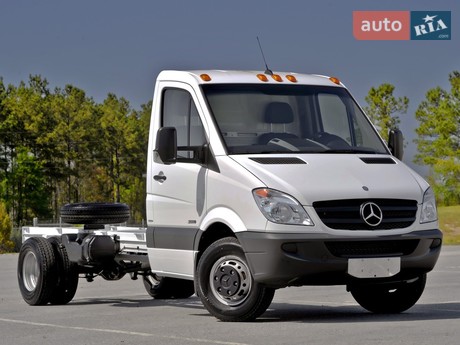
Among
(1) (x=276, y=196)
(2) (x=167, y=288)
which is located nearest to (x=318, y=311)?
(1) (x=276, y=196)

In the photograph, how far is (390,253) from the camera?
418 inches

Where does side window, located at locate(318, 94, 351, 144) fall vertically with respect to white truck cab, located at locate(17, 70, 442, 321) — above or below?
above

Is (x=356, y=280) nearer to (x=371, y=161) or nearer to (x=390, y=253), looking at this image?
(x=390, y=253)

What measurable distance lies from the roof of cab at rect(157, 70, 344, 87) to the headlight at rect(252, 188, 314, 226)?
5.56 feet

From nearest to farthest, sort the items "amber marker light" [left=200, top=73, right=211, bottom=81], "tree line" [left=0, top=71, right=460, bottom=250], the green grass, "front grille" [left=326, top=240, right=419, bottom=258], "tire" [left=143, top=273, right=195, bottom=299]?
"front grille" [left=326, top=240, right=419, bottom=258]
"amber marker light" [left=200, top=73, right=211, bottom=81]
"tire" [left=143, top=273, right=195, bottom=299]
the green grass
"tree line" [left=0, top=71, right=460, bottom=250]

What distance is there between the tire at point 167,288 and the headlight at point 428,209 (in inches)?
174

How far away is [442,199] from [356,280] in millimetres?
74415

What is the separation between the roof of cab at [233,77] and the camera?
38.0 feet

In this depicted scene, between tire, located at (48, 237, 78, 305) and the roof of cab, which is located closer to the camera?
the roof of cab

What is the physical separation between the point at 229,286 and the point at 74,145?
85.4 m

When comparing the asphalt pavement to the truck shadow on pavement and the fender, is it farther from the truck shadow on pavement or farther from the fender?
the fender

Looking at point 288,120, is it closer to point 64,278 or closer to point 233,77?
point 233,77

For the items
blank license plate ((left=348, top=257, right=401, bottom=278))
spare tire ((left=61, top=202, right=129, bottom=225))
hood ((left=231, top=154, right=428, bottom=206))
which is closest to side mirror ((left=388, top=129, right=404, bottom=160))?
hood ((left=231, top=154, right=428, bottom=206))

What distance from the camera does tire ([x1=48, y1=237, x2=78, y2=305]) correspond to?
1361 centimetres
